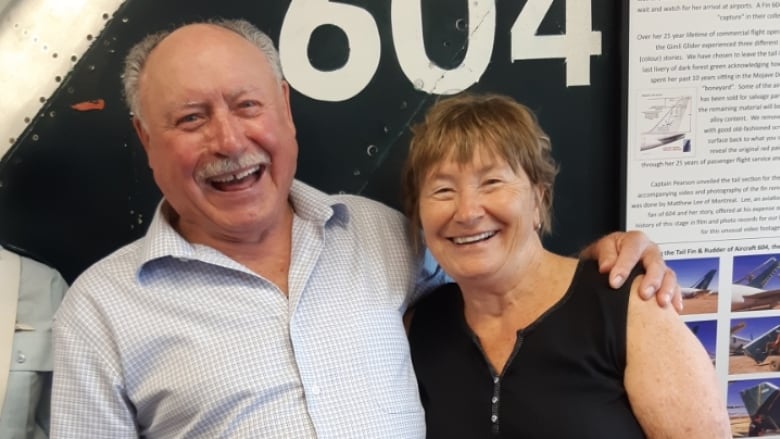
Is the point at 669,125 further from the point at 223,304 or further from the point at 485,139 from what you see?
the point at 223,304

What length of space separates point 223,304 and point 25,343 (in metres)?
0.48

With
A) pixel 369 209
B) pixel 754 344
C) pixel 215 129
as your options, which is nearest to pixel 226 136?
pixel 215 129

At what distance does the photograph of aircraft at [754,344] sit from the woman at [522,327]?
71cm

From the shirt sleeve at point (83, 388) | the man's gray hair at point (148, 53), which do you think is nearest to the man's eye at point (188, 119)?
the man's gray hair at point (148, 53)

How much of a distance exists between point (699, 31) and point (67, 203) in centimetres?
157

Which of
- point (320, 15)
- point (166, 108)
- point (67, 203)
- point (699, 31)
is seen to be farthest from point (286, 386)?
point (699, 31)

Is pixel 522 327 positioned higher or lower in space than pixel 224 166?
lower

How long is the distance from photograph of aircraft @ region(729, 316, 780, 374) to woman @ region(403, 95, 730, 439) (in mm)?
709

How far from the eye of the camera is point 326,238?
1.52 metres

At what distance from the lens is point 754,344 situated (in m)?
1.87

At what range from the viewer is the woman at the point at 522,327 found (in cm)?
123

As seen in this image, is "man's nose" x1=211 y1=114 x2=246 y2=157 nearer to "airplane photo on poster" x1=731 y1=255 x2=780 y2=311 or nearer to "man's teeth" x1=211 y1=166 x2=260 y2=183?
"man's teeth" x1=211 y1=166 x2=260 y2=183

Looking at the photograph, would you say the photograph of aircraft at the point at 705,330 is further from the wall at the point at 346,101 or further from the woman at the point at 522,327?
the woman at the point at 522,327

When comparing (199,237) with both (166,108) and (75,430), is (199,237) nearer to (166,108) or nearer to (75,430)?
(166,108)
